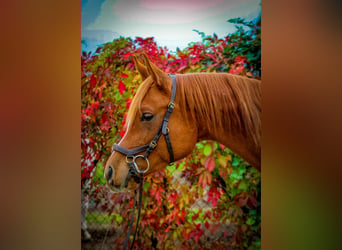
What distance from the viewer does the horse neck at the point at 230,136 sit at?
57.1 inches

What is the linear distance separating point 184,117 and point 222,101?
24cm

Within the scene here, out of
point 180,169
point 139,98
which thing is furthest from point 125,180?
point 139,98

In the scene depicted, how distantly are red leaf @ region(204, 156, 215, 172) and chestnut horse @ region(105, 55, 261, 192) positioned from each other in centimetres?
17

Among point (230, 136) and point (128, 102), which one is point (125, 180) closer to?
point (128, 102)

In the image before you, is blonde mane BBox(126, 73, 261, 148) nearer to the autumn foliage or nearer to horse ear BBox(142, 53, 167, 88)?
horse ear BBox(142, 53, 167, 88)

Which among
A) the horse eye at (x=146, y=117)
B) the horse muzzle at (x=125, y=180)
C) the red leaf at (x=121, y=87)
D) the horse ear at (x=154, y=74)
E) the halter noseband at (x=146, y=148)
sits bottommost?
the horse muzzle at (x=125, y=180)

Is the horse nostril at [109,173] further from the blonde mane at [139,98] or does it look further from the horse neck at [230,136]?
the horse neck at [230,136]

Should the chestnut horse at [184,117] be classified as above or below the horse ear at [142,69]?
below

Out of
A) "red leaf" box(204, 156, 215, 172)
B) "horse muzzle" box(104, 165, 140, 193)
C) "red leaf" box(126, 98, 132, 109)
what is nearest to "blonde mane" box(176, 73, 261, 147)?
"red leaf" box(204, 156, 215, 172)
